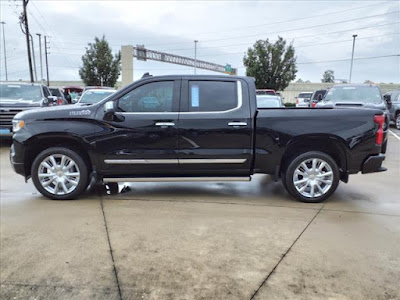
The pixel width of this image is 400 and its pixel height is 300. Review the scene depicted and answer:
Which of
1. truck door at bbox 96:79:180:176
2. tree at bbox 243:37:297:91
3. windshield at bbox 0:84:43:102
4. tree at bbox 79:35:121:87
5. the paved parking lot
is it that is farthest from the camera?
tree at bbox 79:35:121:87

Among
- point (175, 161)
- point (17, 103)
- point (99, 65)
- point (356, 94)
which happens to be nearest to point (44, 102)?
point (17, 103)

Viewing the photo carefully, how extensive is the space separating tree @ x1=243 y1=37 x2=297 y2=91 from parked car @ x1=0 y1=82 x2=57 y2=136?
2360 cm

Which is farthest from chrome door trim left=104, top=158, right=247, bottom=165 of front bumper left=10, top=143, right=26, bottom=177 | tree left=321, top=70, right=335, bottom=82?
tree left=321, top=70, right=335, bottom=82

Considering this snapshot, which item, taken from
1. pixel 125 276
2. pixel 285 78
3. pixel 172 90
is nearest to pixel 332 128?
pixel 172 90

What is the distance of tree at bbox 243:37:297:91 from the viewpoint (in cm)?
3194

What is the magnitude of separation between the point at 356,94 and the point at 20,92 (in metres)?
10.3

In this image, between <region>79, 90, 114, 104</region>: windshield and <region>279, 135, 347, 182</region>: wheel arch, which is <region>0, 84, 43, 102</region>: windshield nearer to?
<region>79, 90, 114, 104</region>: windshield

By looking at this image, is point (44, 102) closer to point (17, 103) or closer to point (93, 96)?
point (17, 103)

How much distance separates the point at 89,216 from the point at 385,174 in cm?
563

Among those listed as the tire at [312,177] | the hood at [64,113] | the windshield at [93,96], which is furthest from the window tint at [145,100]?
the windshield at [93,96]

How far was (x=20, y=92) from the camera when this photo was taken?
1083 centimetres

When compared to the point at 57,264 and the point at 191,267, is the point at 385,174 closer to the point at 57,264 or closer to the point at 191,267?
the point at 191,267

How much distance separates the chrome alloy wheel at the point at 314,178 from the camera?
16.8ft

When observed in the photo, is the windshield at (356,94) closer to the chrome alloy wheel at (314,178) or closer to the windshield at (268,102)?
the windshield at (268,102)
